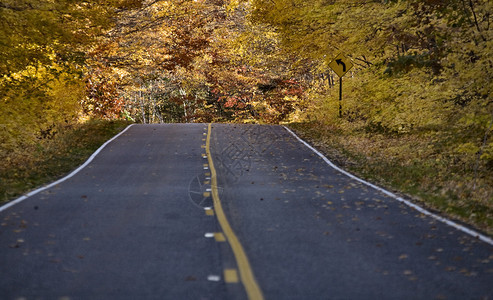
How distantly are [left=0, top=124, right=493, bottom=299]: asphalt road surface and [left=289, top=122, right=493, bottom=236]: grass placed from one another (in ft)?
2.90

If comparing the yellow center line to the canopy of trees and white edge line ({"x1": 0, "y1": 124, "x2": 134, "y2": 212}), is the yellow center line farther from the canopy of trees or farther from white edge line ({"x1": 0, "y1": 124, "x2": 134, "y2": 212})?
the canopy of trees

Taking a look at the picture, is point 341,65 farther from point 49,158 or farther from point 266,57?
point 49,158

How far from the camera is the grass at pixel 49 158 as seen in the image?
1217 cm

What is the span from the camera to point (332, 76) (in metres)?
36.7

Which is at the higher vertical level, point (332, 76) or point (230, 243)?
point (332, 76)

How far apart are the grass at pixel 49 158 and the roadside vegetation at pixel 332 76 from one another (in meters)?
0.12

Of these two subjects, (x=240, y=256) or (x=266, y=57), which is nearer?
(x=240, y=256)

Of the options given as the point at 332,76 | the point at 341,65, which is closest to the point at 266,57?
the point at 332,76

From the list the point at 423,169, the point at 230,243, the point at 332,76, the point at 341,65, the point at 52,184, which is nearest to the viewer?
the point at 230,243

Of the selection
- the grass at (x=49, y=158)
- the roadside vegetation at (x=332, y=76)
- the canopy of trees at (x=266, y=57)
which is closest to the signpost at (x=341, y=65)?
the roadside vegetation at (x=332, y=76)

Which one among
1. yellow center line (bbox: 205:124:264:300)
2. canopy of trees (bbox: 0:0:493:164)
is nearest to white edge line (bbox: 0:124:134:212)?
canopy of trees (bbox: 0:0:493:164)

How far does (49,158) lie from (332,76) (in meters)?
24.3

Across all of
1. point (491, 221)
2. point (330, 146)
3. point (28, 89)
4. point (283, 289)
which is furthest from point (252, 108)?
point (283, 289)

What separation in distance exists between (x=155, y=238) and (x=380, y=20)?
13.7 m
